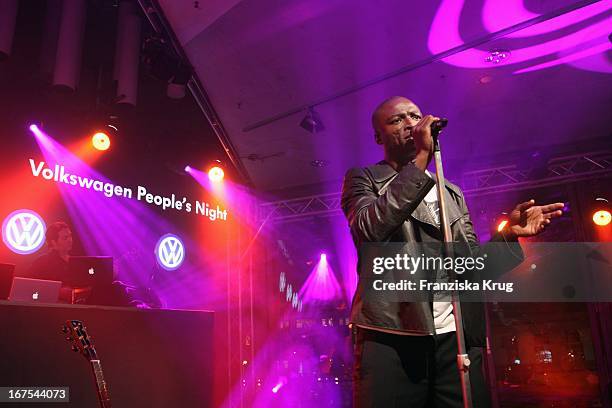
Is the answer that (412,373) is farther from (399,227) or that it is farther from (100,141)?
(100,141)

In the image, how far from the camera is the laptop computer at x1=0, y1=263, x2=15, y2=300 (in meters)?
3.47

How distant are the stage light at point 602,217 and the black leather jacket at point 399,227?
7.88m

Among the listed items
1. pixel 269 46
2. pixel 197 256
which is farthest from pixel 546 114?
pixel 197 256

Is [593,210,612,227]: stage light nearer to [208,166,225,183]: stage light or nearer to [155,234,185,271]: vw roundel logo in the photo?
[208,166,225,183]: stage light

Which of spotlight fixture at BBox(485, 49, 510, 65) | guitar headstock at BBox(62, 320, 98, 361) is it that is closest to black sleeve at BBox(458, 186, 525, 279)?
guitar headstock at BBox(62, 320, 98, 361)

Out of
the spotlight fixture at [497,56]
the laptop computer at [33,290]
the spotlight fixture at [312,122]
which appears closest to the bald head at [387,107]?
the laptop computer at [33,290]

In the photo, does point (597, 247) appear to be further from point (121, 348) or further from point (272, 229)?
point (121, 348)

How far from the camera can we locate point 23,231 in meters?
6.12

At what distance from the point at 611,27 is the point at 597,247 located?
4.11 metres

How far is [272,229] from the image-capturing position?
10.3 meters

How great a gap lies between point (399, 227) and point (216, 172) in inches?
274

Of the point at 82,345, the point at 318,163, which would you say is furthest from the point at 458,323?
the point at 318,163

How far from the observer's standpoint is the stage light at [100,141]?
22.4ft

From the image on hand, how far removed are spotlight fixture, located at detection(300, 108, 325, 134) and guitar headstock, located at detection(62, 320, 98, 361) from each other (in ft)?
15.2
